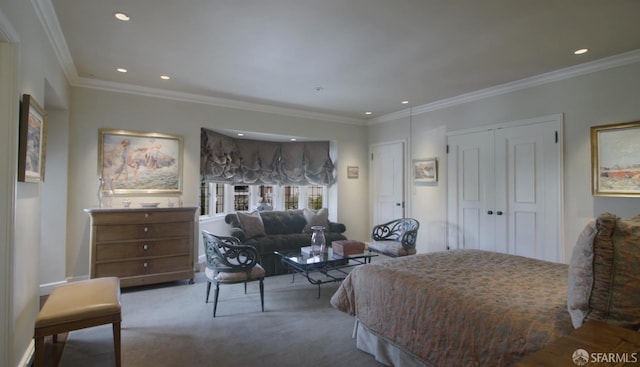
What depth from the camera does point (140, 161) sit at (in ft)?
14.3

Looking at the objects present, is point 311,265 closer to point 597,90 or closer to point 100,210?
point 100,210

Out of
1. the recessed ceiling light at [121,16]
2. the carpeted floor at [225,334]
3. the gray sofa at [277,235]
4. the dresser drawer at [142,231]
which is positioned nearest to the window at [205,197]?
the gray sofa at [277,235]

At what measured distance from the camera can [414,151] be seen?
5539 millimetres

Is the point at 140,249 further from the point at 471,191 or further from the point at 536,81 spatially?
the point at 536,81

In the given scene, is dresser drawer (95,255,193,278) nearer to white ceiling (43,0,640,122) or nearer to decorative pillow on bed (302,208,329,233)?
decorative pillow on bed (302,208,329,233)

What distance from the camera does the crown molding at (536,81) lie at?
330cm

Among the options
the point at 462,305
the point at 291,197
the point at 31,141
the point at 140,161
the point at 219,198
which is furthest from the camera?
the point at 291,197

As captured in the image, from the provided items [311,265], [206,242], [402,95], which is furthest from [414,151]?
[206,242]

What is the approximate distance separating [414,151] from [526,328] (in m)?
4.34

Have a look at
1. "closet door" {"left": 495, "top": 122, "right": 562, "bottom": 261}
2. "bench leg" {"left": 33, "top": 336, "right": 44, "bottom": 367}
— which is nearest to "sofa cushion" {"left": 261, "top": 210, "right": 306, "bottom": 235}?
"closet door" {"left": 495, "top": 122, "right": 562, "bottom": 261}

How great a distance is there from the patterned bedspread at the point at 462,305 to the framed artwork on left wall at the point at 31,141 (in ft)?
8.00

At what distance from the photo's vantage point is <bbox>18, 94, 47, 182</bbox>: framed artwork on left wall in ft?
6.75

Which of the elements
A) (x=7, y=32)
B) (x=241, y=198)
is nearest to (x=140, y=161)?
(x=241, y=198)

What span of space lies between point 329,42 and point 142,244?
3.24 m
